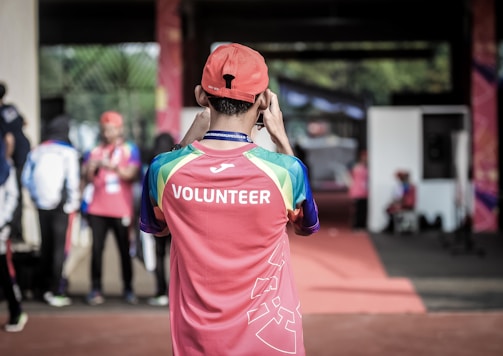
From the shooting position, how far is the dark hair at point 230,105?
2336 millimetres

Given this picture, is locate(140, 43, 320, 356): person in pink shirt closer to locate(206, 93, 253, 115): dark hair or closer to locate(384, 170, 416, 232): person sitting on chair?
locate(206, 93, 253, 115): dark hair

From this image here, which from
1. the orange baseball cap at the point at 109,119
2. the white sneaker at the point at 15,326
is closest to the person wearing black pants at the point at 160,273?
the orange baseball cap at the point at 109,119

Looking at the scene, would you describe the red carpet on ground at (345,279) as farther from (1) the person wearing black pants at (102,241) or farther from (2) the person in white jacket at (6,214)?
(2) the person in white jacket at (6,214)

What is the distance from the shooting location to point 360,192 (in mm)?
15648

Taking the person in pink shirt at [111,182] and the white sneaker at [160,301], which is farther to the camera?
the white sneaker at [160,301]

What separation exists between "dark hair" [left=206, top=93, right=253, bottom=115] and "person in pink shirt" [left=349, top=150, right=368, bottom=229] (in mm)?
13283

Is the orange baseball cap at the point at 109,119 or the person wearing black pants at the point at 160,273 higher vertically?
the orange baseball cap at the point at 109,119

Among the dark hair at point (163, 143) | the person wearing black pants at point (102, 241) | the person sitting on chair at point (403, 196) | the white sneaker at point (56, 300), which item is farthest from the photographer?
the person sitting on chair at point (403, 196)

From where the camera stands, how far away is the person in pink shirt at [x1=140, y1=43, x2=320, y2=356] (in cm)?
227

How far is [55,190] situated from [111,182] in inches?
20.0

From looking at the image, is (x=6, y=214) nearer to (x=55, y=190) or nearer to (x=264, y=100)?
(x=55, y=190)

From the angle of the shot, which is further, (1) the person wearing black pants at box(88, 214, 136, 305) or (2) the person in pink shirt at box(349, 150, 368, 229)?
(2) the person in pink shirt at box(349, 150, 368, 229)

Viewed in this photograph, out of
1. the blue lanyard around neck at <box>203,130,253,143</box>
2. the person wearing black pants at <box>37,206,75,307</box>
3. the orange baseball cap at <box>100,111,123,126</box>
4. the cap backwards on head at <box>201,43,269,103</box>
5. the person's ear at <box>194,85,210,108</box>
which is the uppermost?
the cap backwards on head at <box>201,43,269,103</box>

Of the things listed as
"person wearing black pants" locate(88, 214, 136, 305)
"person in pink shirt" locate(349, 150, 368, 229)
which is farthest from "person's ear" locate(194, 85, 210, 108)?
"person in pink shirt" locate(349, 150, 368, 229)
